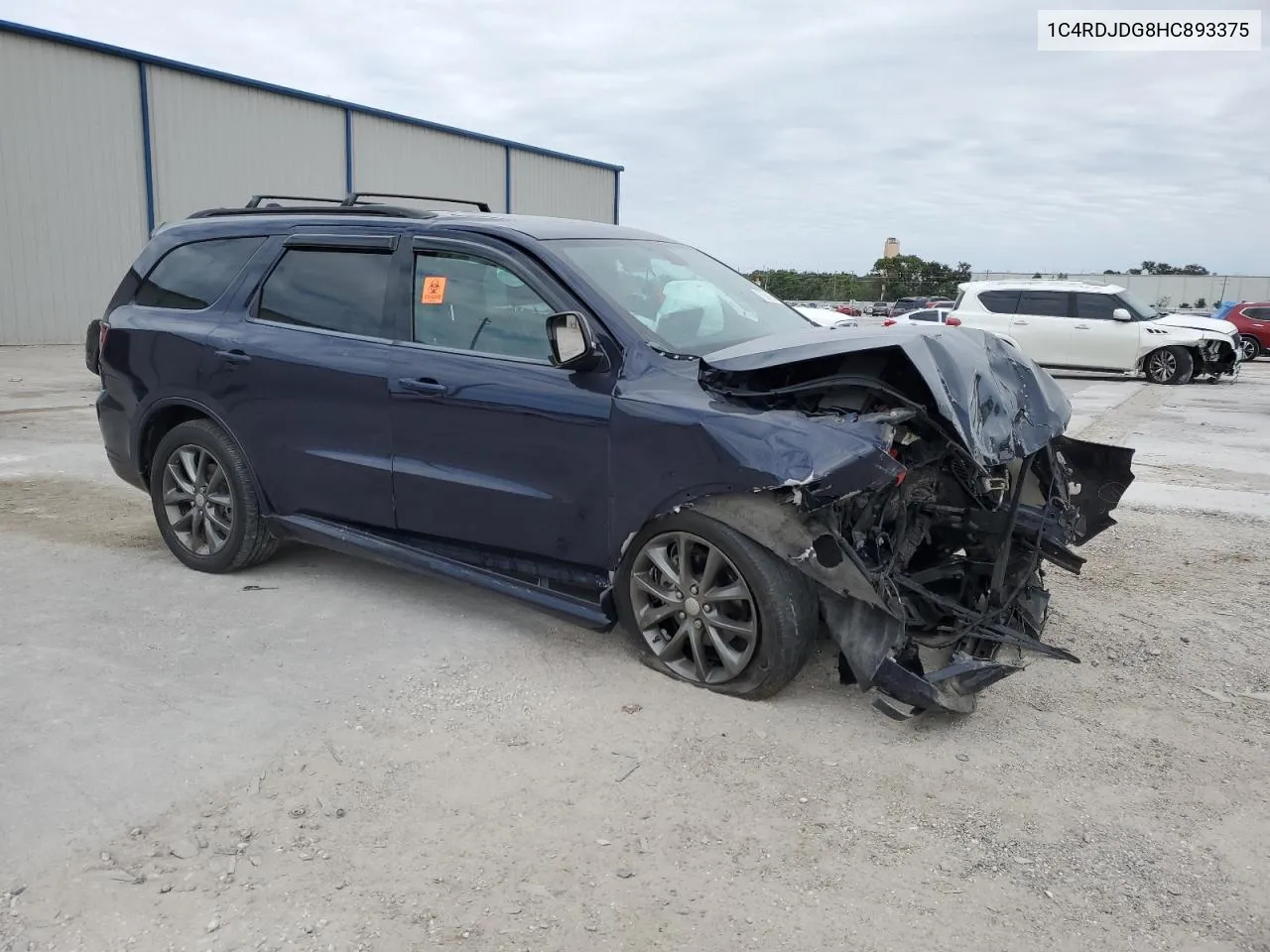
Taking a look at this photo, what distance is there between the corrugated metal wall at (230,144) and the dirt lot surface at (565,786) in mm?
18919

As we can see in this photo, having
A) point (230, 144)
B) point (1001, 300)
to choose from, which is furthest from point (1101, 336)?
point (230, 144)

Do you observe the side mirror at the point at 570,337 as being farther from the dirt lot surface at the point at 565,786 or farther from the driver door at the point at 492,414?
the dirt lot surface at the point at 565,786

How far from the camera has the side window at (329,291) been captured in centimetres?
448

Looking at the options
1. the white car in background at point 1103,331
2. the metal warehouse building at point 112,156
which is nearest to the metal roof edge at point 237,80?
the metal warehouse building at point 112,156

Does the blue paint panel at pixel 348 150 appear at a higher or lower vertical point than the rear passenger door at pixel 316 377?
higher

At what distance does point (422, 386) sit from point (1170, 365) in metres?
16.5

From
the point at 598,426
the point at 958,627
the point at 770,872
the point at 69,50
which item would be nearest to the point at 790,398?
the point at 598,426

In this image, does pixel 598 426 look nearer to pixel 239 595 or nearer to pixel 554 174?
pixel 239 595

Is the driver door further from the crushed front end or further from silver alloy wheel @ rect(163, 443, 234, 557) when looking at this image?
silver alloy wheel @ rect(163, 443, 234, 557)

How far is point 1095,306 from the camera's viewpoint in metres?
17.5

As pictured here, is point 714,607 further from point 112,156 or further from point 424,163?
point 424,163

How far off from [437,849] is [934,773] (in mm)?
1572

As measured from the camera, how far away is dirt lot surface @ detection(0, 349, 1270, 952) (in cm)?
250

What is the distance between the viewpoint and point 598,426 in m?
3.77
